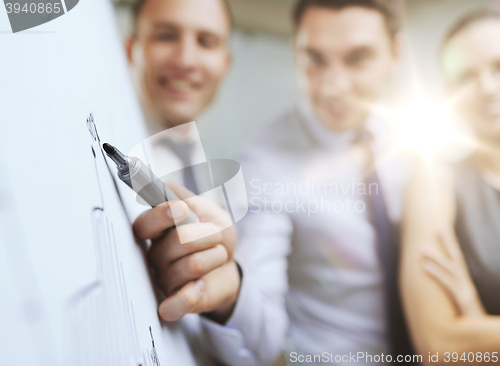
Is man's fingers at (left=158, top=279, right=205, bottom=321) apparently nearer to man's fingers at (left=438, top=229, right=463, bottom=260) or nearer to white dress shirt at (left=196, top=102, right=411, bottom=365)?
white dress shirt at (left=196, top=102, right=411, bottom=365)

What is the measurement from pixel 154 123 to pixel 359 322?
0.91 feet

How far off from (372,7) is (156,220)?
Result: 29 cm

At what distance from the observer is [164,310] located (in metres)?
0.17

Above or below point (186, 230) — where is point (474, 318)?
below

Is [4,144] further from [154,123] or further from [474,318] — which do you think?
[474,318]

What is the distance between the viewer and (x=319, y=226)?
1.06 feet

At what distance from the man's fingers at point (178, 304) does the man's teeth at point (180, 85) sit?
18 cm

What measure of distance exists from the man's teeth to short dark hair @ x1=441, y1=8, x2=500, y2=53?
0.85 ft

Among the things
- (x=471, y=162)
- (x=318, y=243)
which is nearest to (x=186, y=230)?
(x=318, y=243)

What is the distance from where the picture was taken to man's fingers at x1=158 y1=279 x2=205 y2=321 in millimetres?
171

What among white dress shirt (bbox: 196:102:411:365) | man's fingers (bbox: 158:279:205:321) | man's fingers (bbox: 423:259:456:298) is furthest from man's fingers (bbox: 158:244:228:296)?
man's fingers (bbox: 423:259:456:298)

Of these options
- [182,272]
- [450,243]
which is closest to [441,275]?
[450,243]

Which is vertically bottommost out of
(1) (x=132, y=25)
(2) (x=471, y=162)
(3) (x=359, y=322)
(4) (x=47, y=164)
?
(3) (x=359, y=322)

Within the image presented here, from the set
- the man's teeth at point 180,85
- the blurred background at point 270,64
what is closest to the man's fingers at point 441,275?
the blurred background at point 270,64
